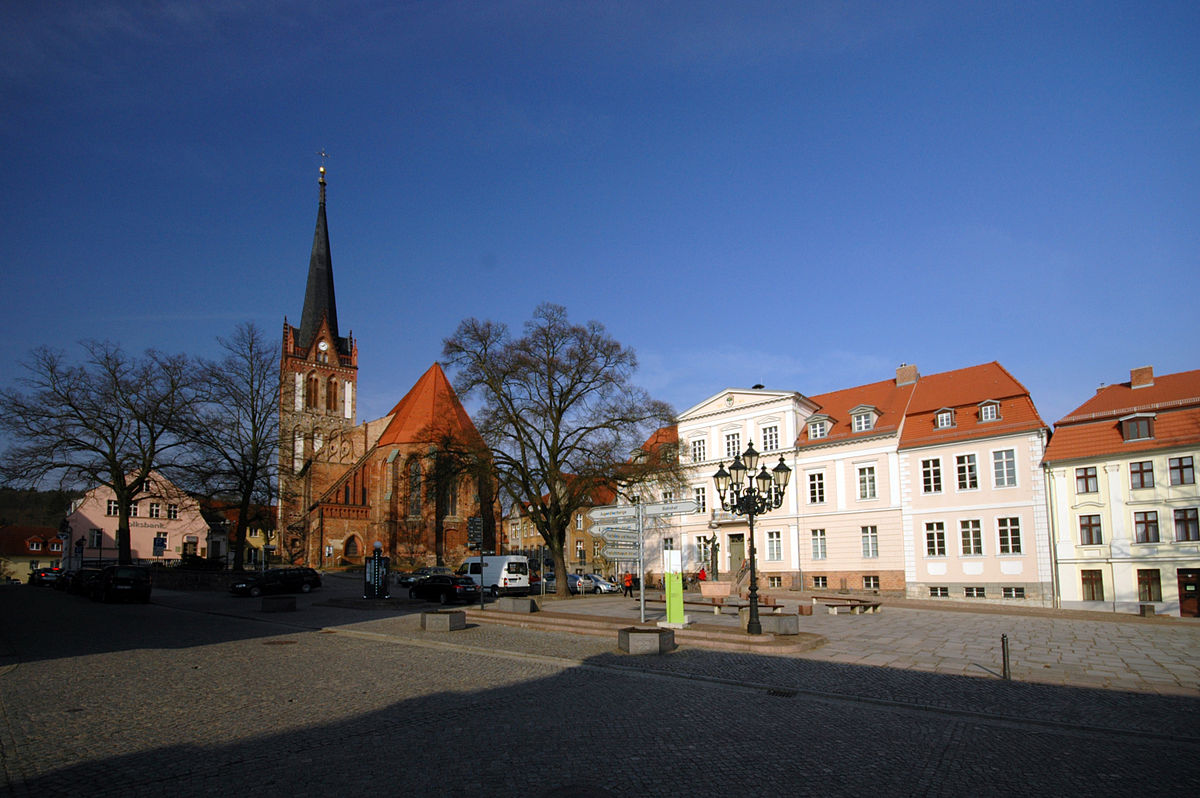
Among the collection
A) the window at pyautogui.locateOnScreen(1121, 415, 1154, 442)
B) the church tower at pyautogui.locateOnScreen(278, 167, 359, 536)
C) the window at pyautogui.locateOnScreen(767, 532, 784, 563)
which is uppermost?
the church tower at pyautogui.locateOnScreen(278, 167, 359, 536)

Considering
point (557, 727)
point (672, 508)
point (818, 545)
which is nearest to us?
point (557, 727)

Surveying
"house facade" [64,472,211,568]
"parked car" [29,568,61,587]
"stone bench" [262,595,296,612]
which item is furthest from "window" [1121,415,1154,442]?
"house facade" [64,472,211,568]

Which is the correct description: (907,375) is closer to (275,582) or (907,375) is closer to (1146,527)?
(1146,527)

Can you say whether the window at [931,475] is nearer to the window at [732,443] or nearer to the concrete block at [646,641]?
the window at [732,443]

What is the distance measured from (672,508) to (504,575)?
2244 cm

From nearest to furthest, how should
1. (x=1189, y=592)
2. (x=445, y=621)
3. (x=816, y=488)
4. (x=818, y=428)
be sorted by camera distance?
1. (x=445, y=621)
2. (x=1189, y=592)
3. (x=816, y=488)
4. (x=818, y=428)

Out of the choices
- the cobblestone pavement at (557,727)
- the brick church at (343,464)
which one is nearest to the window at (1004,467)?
the cobblestone pavement at (557,727)

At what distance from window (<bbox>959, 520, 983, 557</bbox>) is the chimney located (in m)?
10.1

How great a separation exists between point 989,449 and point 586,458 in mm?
19114

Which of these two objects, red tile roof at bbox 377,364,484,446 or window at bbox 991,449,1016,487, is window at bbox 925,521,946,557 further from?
red tile roof at bbox 377,364,484,446

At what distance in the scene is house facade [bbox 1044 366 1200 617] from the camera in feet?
98.2

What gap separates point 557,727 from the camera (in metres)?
9.26

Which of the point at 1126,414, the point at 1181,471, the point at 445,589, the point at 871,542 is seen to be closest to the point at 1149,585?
the point at 1181,471

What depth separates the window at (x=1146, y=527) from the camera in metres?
30.6
